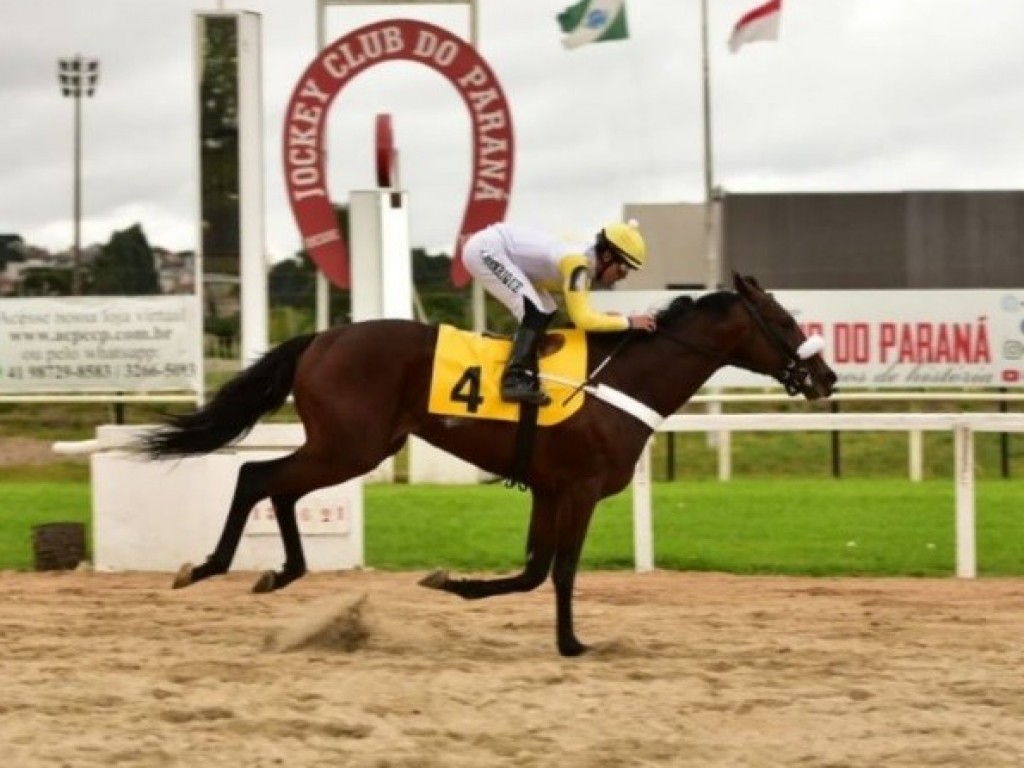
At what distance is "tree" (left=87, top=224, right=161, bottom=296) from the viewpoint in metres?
29.0

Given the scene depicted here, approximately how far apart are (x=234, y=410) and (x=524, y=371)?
161cm

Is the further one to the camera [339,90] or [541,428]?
[339,90]

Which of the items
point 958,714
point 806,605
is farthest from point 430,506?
point 958,714

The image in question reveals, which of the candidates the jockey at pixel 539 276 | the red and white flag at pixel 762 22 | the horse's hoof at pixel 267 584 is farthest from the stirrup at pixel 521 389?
the red and white flag at pixel 762 22

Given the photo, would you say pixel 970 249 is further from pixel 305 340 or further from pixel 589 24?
pixel 305 340

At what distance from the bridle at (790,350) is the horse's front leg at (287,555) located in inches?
95.2

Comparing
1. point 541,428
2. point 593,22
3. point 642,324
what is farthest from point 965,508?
point 593,22

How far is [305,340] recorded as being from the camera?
30.8ft

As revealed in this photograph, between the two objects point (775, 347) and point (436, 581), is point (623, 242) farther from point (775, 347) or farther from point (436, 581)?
point (436, 581)

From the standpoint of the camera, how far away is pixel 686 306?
933 centimetres

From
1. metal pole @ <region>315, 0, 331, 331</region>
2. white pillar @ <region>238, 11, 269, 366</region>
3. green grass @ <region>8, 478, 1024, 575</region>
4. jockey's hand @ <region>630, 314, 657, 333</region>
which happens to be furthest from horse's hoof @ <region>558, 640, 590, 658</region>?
metal pole @ <region>315, 0, 331, 331</region>

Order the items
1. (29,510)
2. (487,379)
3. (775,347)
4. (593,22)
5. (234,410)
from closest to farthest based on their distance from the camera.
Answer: (487,379), (775,347), (234,410), (29,510), (593,22)

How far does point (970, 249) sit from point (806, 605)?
26824 mm

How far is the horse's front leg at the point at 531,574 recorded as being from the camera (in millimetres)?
9039
